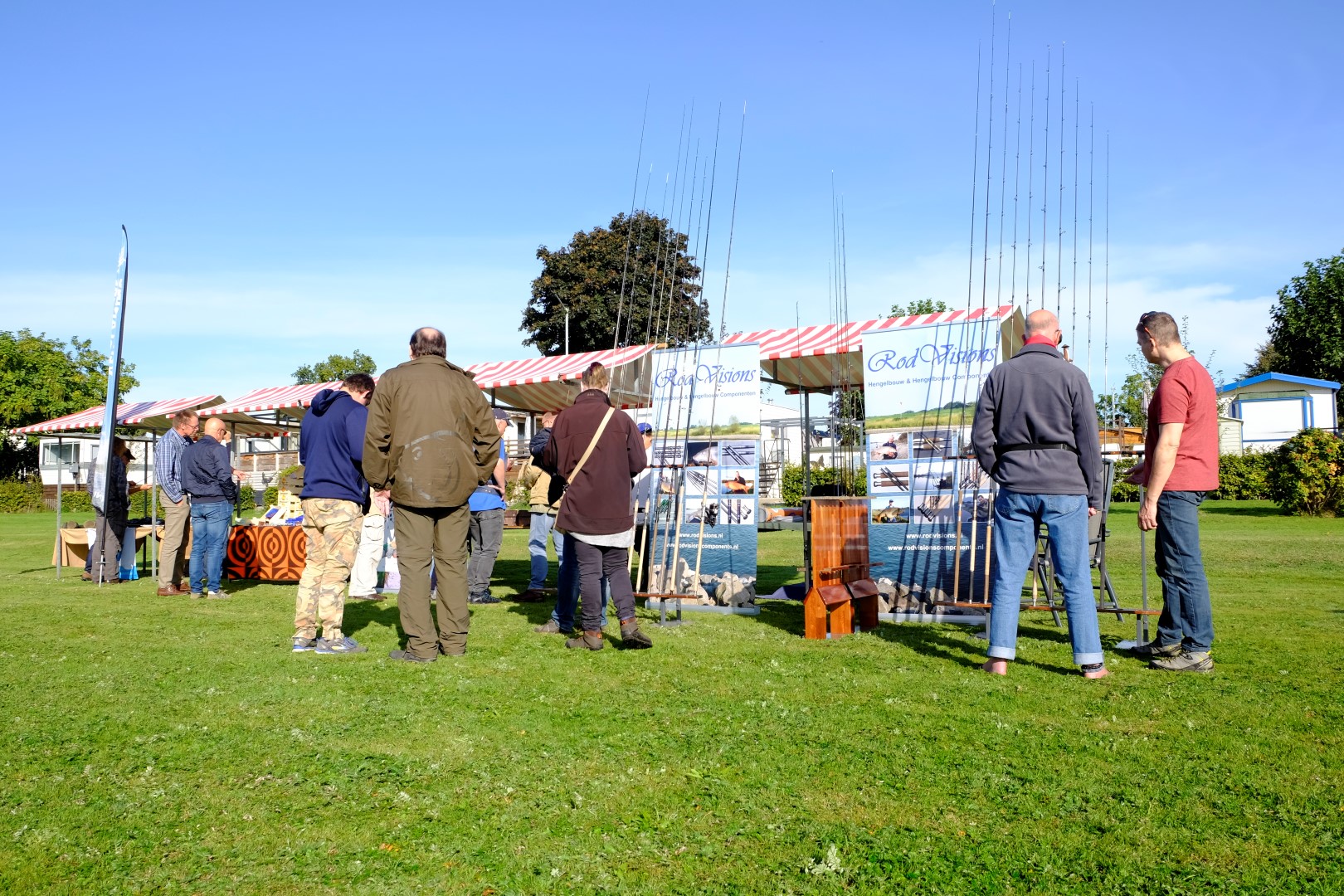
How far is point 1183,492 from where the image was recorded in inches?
208

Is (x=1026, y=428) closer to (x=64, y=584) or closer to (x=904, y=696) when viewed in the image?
(x=904, y=696)

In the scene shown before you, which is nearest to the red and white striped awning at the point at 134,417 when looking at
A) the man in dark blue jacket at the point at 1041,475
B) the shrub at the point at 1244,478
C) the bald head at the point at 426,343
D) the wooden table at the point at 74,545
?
the wooden table at the point at 74,545

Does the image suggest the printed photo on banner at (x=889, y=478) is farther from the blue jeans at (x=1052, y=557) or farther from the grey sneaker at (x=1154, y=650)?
the blue jeans at (x=1052, y=557)

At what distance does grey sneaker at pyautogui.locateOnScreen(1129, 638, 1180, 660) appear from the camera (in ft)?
17.6

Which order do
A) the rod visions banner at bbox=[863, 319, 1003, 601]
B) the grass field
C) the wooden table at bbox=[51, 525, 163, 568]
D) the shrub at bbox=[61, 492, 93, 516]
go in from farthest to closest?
1. the shrub at bbox=[61, 492, 93, 516]
2. the wooden table at bbox=[51, 525, 163, 568]
3. the rod visions banner at bbox=[863, 319, 1003, 601]
4. the grass field

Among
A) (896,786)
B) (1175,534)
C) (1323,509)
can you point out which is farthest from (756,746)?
(1323,509)

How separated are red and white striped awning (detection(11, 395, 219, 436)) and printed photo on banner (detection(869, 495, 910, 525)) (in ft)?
46.3

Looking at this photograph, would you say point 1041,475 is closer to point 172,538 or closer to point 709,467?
point 709,467

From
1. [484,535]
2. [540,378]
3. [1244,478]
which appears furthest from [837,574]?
[1244,478]

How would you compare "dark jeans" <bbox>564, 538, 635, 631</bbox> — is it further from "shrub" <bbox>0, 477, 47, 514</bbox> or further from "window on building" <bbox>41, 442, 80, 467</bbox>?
"window on building" <bbox>41, 442, 80, 467</bbox>

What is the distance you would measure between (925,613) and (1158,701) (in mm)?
3063

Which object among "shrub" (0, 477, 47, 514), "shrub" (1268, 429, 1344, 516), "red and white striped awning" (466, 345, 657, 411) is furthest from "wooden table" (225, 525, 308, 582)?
"shrub" (0, 477, 47, 514)

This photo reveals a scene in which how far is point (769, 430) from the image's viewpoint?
29.4 meters

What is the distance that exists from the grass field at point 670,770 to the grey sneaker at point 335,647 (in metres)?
0.21
